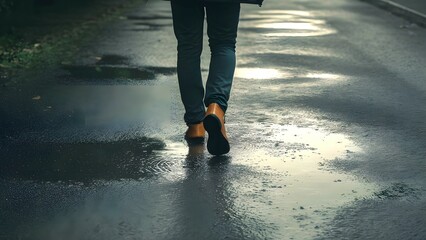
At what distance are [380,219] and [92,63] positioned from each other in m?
6.05

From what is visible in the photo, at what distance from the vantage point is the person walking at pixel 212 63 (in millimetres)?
5641

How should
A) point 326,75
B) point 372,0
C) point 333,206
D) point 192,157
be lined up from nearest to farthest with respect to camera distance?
point 333,206 → point 192,157 → point 326,75 → point 372,0

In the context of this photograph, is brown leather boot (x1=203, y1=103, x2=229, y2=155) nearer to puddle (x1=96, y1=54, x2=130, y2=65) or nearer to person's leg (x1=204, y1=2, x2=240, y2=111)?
person's leg (x1=204, y1=2, x2=240, y2=111)

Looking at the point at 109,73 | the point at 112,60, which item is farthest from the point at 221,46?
the point at 112,60

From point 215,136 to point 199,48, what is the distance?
691mm

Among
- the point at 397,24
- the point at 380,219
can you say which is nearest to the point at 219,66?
the point at 380,219

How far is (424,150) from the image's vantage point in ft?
19.4

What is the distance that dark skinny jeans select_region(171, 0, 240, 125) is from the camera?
5.76 metres

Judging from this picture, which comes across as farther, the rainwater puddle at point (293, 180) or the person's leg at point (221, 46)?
the person's leg at point (221, 46)

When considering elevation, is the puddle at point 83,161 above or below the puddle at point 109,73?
above

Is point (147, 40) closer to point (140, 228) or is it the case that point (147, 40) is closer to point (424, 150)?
point (424, 150)

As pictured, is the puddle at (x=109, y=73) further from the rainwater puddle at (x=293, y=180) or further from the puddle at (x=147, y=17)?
the puddle at (x=147, y=17)

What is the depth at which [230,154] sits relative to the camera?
577 centimetres

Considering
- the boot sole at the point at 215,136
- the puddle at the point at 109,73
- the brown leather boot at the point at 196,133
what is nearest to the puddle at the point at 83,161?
the brown leather boot at the point at 196,133
